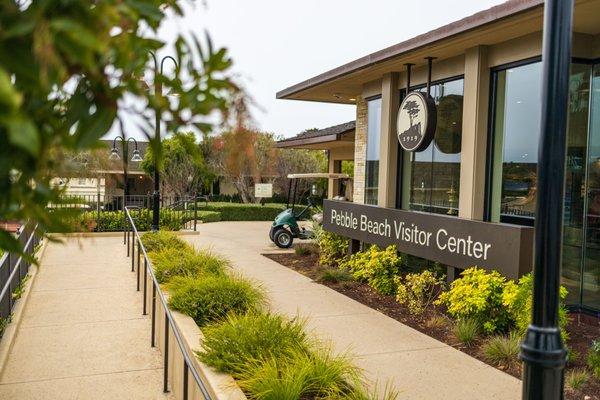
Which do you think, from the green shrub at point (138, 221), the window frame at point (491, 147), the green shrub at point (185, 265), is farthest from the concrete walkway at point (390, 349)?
the green shrub at point (138, 221)

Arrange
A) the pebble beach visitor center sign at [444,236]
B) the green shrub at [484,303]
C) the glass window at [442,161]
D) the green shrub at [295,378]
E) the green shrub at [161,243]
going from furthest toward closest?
the green shrub at [161,243]
the glass window at [442,161]
the pebble beach visitor center sign at [444,236]
the green shrub at [484,303]
the green shrub at [295,378]

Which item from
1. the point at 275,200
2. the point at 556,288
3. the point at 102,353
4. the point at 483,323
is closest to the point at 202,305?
the point at 102,353

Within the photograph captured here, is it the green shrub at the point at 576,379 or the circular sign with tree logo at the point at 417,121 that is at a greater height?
the circular sign with tree logo at the point at 417,121

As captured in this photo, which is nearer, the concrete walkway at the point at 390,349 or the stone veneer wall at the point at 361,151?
the concrete walkway at the point at 390,349

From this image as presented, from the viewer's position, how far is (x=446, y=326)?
293 inches

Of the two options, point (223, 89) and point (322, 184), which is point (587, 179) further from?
point (322, 184)

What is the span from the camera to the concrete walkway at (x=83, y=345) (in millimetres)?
5363

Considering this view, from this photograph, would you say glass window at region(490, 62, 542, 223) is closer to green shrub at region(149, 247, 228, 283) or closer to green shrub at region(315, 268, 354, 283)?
green shrub at region(315, 268, 354, 283)

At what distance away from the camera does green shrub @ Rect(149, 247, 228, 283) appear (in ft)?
27.6

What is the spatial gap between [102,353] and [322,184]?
27509 mm

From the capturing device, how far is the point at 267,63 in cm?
221

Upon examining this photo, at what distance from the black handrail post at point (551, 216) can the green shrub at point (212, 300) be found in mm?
4316

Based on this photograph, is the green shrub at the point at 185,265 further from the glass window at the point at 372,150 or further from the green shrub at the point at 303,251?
the green shrub at the point at 303,251

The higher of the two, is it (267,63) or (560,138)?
(267,63)
